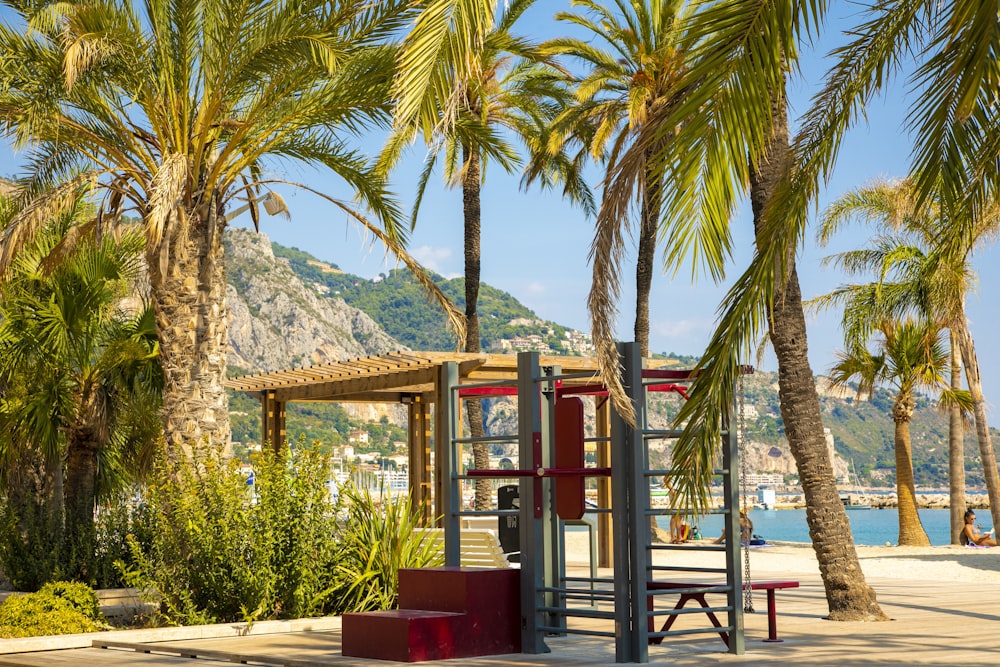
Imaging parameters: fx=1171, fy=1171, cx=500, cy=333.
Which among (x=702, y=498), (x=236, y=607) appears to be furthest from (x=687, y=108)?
(x=236, y=607)

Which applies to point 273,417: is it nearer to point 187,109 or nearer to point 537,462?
point 187,109

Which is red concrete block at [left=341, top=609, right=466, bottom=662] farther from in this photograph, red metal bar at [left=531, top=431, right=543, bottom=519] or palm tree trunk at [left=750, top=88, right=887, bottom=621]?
palm tree trunk at [left=750, top=88, right=887, bottom=621]

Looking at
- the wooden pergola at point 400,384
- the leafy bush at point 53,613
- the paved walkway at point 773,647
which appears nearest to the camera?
the paved walkway at point 773,647

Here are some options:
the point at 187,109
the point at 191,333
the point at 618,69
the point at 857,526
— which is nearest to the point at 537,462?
the point at 191,333

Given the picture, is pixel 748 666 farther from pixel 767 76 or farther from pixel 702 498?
pixel 767 76

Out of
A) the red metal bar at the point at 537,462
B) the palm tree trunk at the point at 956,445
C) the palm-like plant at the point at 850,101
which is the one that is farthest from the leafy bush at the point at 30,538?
the palm tree trunk at the point at 956,445

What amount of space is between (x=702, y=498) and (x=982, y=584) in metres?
11.6

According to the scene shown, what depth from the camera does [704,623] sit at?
1118 centimetres

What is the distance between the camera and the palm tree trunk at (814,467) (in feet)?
36.3

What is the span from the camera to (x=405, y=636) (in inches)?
334

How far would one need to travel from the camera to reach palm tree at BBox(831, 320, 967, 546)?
27.5 meters

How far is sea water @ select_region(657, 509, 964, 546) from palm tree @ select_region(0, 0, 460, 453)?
33.0m

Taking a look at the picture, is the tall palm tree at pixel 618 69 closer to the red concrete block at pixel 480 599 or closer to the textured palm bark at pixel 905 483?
the textured palm bark at pixel 905 483

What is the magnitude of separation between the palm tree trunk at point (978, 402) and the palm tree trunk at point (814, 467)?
565 inches
